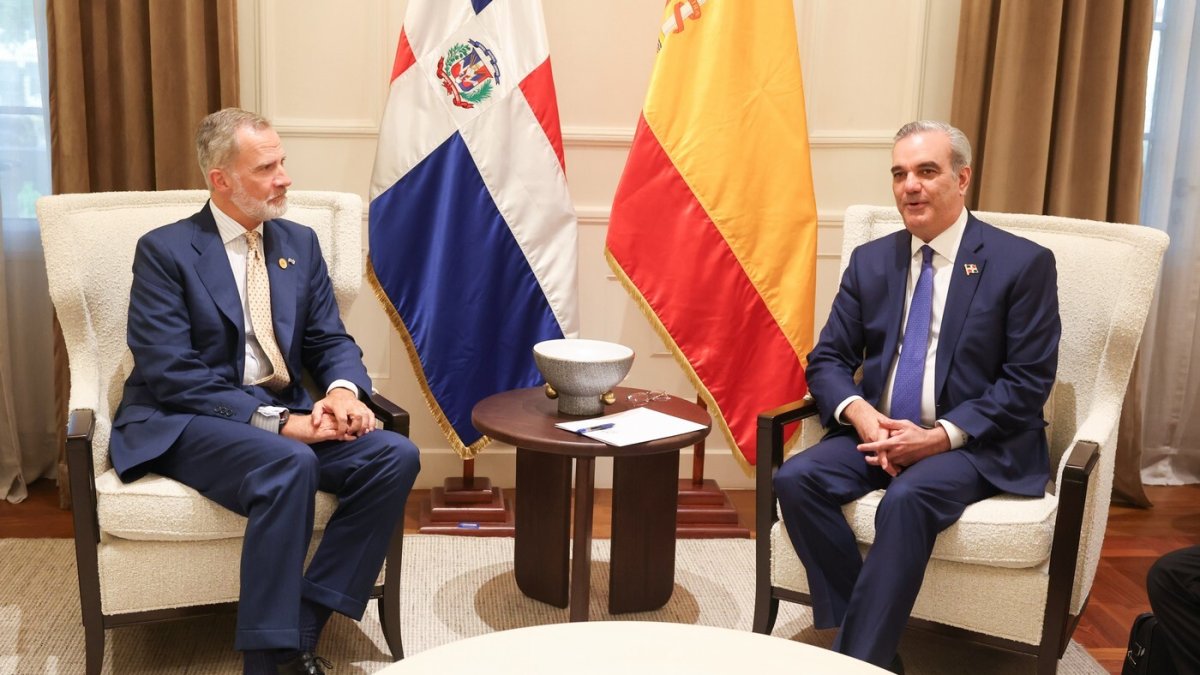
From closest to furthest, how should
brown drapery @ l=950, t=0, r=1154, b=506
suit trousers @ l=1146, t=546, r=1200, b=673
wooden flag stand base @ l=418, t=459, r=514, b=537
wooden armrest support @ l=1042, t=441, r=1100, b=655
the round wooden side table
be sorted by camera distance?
suit trousers @ l=1146, t=546, r=1200, b=673 → wooden armrest support @ l=1042, t=441, r=1100, b=655 → the round wooden side table → wooden flag stand base @ l=418, t=459, r=514, b=537 → brown drapery @ l=950, t=0, r=1154, b=506

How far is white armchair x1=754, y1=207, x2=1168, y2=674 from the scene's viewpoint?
8.82ft

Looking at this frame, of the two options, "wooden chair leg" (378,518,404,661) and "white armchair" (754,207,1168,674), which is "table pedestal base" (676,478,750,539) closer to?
"white armchair" (754,207,1168,674)

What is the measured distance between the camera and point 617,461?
3299 millimetres


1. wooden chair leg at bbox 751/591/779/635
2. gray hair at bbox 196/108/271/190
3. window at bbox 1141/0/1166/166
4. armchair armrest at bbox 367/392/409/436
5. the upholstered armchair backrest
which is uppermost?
window at bbox 1141/0/1166/166

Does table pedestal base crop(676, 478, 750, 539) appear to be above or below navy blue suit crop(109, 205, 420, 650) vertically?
below

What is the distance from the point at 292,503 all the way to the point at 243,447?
0.61 feet

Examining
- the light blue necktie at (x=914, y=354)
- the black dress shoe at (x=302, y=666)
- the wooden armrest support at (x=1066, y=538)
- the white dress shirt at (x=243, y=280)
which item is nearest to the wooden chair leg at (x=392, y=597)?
the black dress shoe at (x=302, y=666)

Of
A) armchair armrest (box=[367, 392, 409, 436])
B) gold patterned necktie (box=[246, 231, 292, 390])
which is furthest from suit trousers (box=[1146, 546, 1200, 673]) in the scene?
gold patterned necktie (box=[246, 231, 292, 390])

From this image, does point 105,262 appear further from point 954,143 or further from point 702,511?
point 954,143

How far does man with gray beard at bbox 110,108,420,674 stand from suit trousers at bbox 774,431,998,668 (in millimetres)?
964

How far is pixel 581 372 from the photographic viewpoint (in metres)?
2.99

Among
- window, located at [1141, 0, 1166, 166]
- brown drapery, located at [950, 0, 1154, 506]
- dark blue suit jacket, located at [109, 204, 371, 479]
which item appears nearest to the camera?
dark blue suit jacket, located at [109, 204, 371, 479]

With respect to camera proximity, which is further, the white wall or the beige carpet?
the white wall

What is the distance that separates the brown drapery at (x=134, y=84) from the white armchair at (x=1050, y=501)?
2.08m
